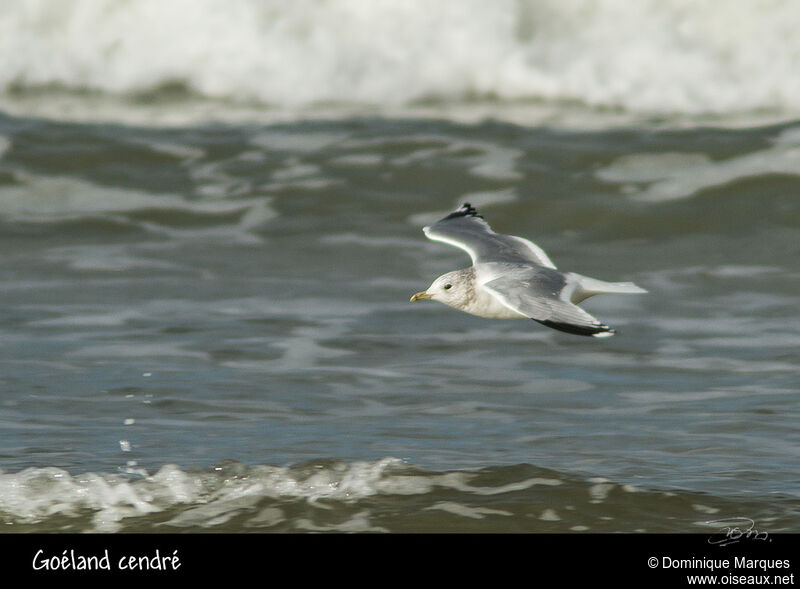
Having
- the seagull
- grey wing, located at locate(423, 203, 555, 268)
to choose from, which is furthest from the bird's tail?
grey wing, located at locate(423, 203, 555, 268)

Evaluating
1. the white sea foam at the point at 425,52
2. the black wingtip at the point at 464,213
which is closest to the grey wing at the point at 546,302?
the black wingtip at the point at 464,213

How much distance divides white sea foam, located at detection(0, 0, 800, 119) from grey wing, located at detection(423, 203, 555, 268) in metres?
6.57

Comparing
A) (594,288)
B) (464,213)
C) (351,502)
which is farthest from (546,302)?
(464,213)

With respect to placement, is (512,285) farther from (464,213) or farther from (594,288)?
(464,213)

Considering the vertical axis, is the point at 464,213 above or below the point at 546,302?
above

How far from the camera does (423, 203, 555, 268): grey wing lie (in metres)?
6.09

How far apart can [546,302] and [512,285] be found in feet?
1.21

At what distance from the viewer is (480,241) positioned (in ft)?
20.9

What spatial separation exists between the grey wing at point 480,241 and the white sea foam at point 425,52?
6567 millimetres

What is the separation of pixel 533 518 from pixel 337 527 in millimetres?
711

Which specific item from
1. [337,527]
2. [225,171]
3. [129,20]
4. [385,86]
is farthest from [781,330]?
[129,20]

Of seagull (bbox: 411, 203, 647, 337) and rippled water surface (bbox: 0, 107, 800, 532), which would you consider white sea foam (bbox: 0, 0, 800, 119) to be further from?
seagull (bbox: 411, 203, 647, 337)

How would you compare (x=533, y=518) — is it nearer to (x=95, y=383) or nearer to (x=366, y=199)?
(x=95, y=383)

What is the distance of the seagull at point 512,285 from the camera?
4.64 m
